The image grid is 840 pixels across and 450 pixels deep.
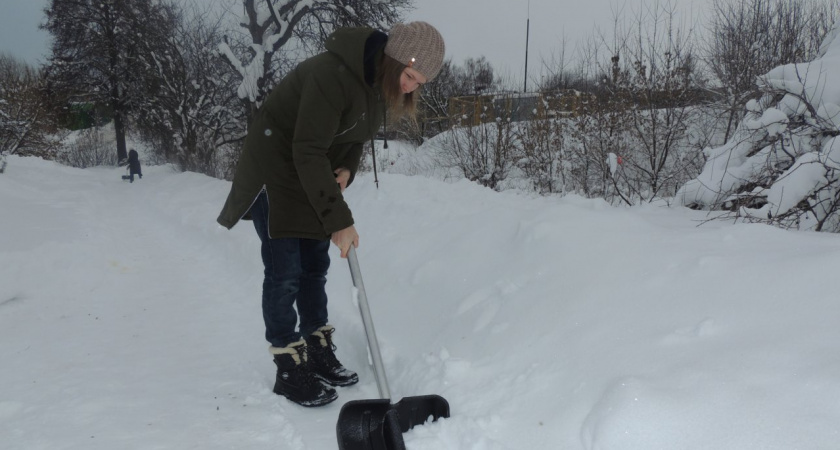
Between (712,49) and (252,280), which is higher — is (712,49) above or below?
above

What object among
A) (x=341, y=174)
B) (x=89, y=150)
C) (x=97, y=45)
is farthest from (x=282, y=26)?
(x=89, y=150)

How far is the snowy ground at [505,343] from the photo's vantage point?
167 centimetres

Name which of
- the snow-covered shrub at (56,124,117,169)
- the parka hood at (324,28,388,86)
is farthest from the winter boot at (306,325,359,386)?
the snow-covered shrub at (56,124,117,169)

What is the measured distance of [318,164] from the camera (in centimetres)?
220

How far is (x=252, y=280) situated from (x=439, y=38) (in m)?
3.11

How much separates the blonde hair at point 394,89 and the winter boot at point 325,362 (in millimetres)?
1196

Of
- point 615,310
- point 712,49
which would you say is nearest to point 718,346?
point 615,310

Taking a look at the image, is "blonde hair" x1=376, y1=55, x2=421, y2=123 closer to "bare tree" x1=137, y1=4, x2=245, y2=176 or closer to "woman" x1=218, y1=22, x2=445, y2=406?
"woman" x1=218, y1=22, x2=445, y2=406

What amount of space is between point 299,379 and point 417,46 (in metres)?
1.59

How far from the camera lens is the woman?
218cm

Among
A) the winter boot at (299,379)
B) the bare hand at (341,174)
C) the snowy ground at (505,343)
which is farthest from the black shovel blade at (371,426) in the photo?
the bare hand at (341,174)

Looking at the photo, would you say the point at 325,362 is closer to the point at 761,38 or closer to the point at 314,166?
the point at 314,166

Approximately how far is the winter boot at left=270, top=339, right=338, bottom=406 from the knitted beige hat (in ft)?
4.60

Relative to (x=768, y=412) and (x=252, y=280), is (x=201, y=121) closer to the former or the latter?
(x=252, y=280)
